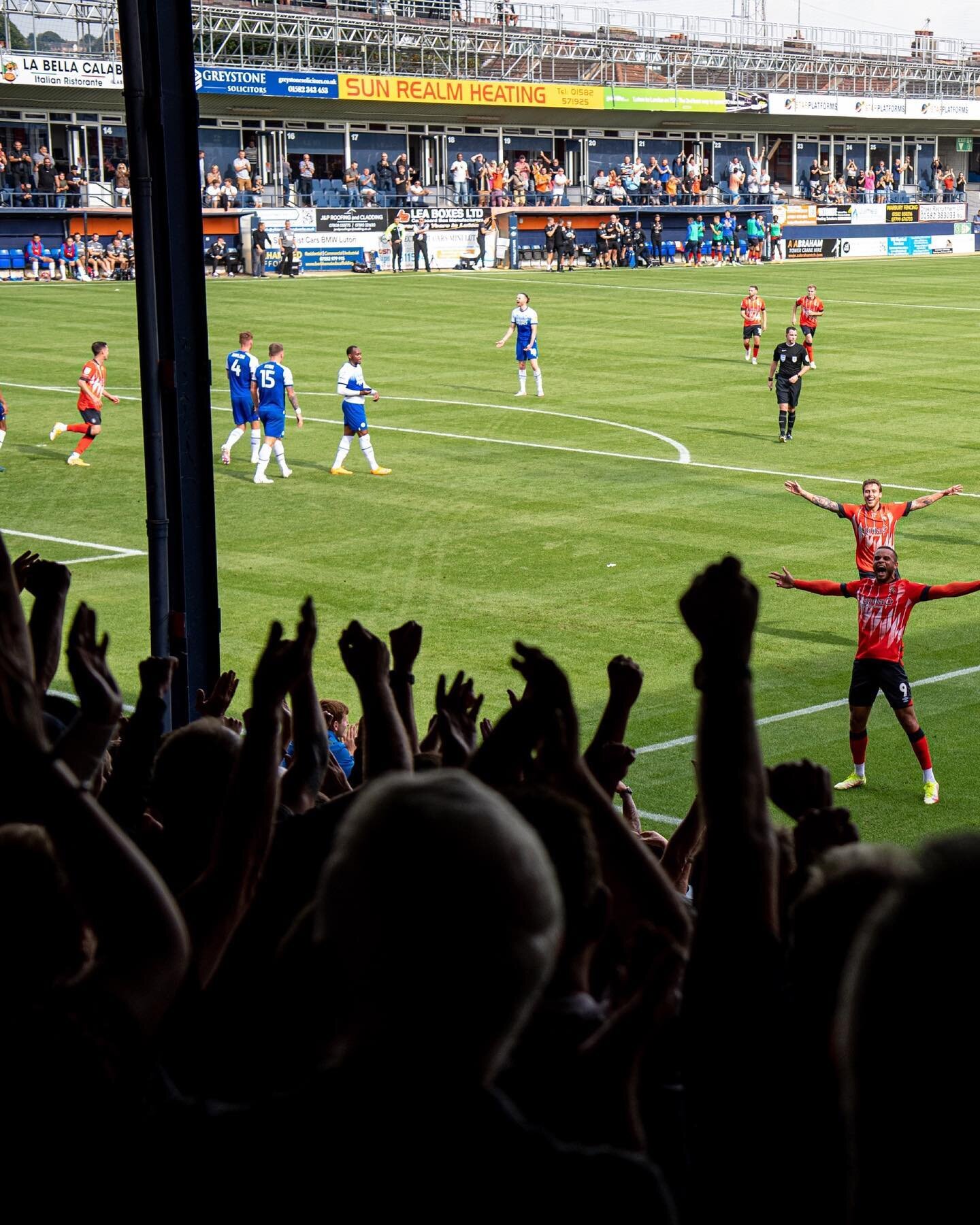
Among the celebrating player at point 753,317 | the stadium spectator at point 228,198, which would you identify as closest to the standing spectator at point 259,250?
the stadium spectator at point 228,198

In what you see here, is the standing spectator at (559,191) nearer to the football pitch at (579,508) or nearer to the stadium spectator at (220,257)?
the stadium spectator at (220,257)

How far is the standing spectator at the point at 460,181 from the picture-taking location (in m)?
70.9

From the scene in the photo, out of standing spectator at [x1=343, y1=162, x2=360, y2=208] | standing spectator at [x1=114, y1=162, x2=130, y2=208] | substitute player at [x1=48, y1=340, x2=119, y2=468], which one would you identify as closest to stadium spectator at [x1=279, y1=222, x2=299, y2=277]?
standing spectator at [x1=114, y1=162, x2=130, y2=208]

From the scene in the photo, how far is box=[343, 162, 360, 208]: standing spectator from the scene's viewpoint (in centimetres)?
6719

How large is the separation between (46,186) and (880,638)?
52157mm

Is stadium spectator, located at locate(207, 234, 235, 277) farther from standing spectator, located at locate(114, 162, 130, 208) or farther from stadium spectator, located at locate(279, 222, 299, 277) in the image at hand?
standing spectator, located at locate(114, 162, 130, 208)

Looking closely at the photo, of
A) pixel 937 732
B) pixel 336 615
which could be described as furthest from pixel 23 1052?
pixel 336 615

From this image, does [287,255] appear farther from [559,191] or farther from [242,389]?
[242,389]

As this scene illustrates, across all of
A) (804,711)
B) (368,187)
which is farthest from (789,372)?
(368,187)

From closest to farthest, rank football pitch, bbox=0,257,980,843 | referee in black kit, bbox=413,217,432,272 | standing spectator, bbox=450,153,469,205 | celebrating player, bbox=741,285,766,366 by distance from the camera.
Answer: football pitch, bbox=0,257,980,843 < celebrating player, bbox=741,285,766,366 < referee in black kit, bbox=413,217,432,272 < standing spectator, bbox=450,153,469,205

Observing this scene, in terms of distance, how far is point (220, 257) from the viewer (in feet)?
199

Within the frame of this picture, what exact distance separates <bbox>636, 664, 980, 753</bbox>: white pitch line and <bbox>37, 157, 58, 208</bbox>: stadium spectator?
49.5 m

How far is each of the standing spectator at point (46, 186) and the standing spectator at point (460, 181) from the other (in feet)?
60.9

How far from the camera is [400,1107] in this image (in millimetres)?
2221
